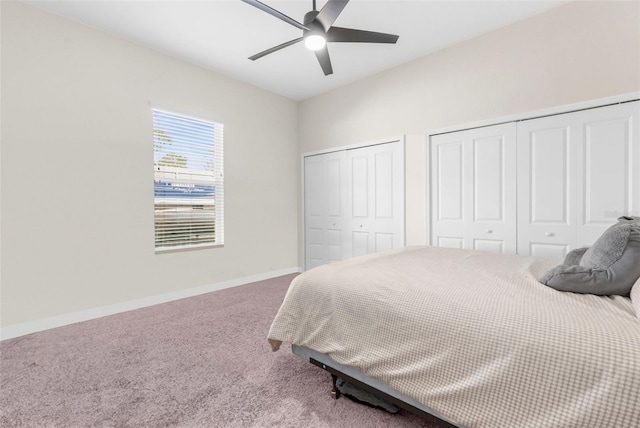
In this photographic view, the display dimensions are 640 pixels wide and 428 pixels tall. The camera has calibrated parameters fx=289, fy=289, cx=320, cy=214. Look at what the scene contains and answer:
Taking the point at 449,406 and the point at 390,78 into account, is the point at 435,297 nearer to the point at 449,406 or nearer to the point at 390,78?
the point at 449,406

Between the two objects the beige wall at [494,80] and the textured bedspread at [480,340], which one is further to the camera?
the beige wall at [494,80]

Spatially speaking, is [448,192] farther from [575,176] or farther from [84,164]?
[84,164]

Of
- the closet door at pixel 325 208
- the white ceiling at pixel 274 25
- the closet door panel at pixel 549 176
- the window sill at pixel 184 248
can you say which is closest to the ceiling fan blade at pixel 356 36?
the white ceiling at pixel 274 25

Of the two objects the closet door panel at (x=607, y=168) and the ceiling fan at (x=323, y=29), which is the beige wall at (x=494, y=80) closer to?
the closet door panel at (x=607, y=168)

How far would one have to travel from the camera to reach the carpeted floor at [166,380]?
1.46 meters

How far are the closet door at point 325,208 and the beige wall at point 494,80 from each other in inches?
16.1

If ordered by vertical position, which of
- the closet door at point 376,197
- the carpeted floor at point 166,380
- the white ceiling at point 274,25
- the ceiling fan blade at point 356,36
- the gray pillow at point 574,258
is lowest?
the carpeted floor at point 166,380

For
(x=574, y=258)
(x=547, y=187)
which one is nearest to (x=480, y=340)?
(x=574, y=258)

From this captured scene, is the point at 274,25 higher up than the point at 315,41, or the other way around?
the point at 274,25

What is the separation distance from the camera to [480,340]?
3.54 ft

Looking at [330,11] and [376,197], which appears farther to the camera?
[376,197]

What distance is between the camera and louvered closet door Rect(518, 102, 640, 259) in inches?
91.6

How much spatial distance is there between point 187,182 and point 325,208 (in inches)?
78.0

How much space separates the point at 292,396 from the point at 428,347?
0.87 metres
